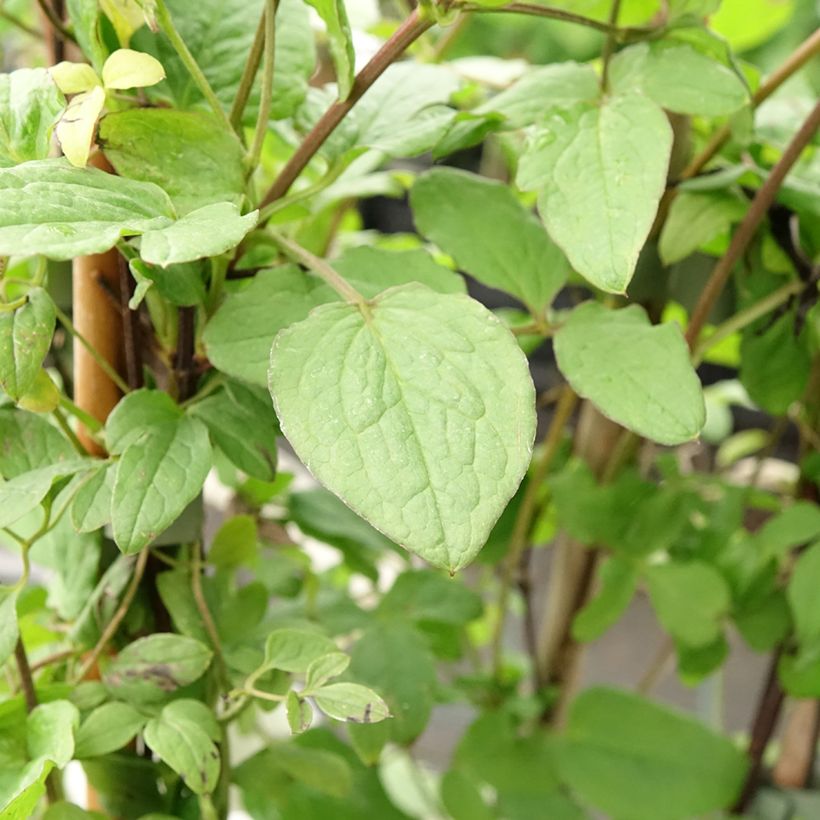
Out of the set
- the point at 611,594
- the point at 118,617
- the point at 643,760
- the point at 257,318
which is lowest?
the point at 643,760

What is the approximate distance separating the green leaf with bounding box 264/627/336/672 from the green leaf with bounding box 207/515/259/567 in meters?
0.07

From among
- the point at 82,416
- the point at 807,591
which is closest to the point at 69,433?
the point at 82,416

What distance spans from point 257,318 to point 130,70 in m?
0.07

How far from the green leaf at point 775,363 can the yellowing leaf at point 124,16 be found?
0.91 feet

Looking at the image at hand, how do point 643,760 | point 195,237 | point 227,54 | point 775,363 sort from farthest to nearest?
point 643,760 < point 775,363 < point 227,54 < point 195,237

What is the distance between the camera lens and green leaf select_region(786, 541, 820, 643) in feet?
1.34

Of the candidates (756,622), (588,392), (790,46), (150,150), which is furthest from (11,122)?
(790,46)

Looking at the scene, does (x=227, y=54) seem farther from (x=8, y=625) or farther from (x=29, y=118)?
(x=8, y=625)

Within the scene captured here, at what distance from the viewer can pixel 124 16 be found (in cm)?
28

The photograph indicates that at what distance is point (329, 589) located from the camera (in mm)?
471

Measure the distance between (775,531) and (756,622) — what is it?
7 centimetres

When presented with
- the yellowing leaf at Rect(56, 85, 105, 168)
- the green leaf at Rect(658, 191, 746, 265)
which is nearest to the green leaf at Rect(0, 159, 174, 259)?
the yellowing leaf at Rect(56, 85, 105, 168)

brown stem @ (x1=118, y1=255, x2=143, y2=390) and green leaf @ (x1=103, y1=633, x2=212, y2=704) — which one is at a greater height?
brown stem @ (x1=118, y1=255, x2=143, y2=390)

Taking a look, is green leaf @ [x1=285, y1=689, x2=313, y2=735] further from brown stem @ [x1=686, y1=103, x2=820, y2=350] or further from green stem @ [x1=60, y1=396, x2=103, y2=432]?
brown stem @ [x1=686, y1=103, x2=820, y2=350]
